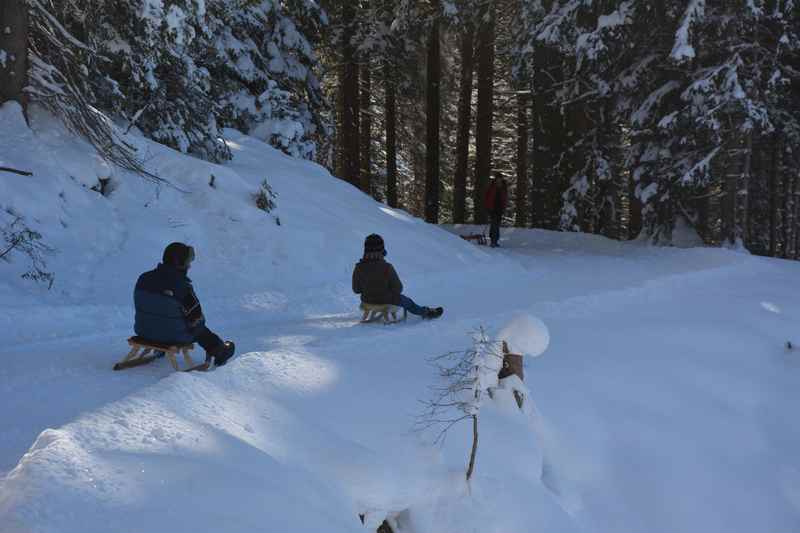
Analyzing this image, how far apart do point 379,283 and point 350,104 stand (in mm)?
14501

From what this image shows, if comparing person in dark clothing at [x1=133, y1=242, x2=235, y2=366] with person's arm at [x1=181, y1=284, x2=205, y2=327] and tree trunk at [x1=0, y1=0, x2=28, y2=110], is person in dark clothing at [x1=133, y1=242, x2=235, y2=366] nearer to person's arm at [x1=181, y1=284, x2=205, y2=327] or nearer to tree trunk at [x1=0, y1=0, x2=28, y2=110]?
person's arm at [x1=181, y1=284, x2=205, y2=327]

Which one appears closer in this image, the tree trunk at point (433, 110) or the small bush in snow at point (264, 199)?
the small bush in snow at point (264, 199)

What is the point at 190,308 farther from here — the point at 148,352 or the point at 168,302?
the point at 148,352

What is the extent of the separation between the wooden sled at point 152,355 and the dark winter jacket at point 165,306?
2.4 inches

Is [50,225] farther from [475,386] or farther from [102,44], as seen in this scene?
[475,386]

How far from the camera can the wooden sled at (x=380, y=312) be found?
873 cm

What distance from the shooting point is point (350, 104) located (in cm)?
2195

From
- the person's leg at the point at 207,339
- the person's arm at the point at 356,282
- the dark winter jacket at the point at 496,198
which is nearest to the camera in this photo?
the person's leg at the point at 207,339

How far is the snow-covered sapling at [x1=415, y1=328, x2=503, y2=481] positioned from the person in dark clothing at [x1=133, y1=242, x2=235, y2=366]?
2474 mm

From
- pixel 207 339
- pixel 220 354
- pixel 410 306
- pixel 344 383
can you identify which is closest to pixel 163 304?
pixel 207 339

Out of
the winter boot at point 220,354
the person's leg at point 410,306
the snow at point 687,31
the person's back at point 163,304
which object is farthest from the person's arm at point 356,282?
the snow at point 687,31

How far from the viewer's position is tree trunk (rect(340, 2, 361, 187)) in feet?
70.4

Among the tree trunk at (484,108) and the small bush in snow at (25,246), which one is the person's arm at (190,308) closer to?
the small bush in snow at (25,246)

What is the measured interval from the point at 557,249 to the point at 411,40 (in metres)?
9.24
